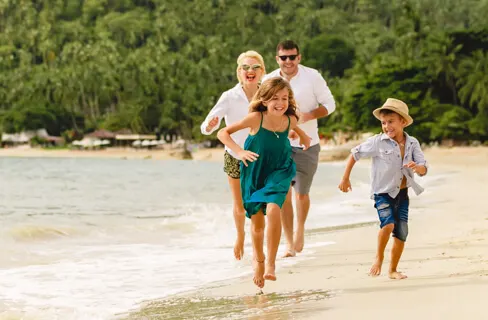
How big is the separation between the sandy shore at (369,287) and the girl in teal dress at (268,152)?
341mm

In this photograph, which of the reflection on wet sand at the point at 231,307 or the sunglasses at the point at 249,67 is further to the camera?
the sunglasses at the point at 249,67

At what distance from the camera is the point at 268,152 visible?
4.94m

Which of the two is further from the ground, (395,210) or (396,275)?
(395,210)

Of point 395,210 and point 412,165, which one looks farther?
point 395,210

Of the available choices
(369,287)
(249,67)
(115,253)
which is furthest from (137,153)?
(369,287)

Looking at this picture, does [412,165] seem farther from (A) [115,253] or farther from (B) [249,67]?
(A) [115,253]

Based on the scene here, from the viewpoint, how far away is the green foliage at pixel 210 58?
61312mm

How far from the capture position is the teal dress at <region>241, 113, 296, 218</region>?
493 cm

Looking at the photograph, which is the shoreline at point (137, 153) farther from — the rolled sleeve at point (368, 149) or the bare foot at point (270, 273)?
the bare foot at point (270, 273)

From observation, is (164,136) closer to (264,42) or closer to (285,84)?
(264,42)

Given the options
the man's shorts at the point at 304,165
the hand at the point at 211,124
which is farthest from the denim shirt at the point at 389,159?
the man's shorts at the point at 304,165

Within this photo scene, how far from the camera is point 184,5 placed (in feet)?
467

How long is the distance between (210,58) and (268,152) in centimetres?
10421

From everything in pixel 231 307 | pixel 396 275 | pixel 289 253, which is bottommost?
pixel 289 253
